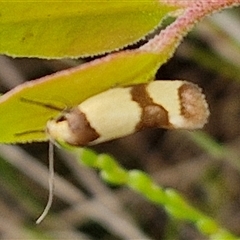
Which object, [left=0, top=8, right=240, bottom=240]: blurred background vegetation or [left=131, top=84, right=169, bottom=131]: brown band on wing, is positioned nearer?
[left=131, top=84, right=169, bottom=131]: brown band on wing

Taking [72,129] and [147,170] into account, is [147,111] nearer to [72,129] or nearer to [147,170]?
[72,129]

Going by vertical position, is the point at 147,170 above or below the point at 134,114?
below

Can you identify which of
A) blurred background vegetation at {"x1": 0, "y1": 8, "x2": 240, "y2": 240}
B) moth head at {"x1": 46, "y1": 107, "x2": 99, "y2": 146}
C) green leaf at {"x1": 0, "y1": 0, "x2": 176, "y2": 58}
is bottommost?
blurred background vegetation at {"x1": 0, "y1": 8, "x2": 240, "y2": 240}

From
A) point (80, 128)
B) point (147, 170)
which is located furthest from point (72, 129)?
point (147, 170)

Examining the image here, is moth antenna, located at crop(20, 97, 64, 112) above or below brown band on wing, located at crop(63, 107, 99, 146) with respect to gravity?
above

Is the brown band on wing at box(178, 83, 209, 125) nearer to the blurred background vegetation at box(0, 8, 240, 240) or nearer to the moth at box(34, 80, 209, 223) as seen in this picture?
the moth at box(34, 80, 209, 223)

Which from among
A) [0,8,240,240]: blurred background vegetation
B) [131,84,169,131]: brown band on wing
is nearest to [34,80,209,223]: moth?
[131,84,169,131]: brown band on wing

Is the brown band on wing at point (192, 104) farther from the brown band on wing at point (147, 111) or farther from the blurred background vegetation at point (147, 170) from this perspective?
the blurred background vegetation at point (147, 170)

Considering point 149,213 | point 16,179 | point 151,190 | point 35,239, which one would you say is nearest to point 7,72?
point 16,179
